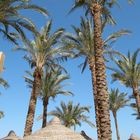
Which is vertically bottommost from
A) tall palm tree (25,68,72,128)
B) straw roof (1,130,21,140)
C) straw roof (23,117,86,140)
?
straw roof (23,117,86,140)

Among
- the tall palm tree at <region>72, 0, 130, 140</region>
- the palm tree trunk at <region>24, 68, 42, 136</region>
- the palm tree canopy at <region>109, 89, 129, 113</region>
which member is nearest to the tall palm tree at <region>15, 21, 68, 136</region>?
the palm tree trunk at <region>24, 68, 42, 136</region>

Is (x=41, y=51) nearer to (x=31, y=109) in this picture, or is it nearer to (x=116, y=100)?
(x=31, y=109)

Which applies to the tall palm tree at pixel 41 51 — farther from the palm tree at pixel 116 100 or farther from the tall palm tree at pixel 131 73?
the palm tree at pixel 116 100

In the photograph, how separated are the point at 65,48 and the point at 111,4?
6.46 metres

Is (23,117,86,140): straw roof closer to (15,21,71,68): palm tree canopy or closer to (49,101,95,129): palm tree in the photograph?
(15,21,71,68): palm tree canopy

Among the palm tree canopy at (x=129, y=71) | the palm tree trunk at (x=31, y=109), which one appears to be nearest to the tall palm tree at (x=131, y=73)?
the palm tree canopy at (x=129, y=71)

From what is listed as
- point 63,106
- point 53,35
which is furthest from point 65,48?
point 63,106

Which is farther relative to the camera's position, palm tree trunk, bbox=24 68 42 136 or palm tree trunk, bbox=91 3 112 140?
palm tree trunk, bbox=24 68 42 136

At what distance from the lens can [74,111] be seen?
152 feet

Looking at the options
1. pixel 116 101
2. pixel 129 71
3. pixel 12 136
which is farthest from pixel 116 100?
pixel 12 136

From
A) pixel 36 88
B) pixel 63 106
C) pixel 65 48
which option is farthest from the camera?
pixel 63 106

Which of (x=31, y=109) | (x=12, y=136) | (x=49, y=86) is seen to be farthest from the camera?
(x=49, y=86)

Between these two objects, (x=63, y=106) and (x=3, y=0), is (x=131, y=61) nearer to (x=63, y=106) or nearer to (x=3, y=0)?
(x=63, y=106)

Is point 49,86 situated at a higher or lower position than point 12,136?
higher
